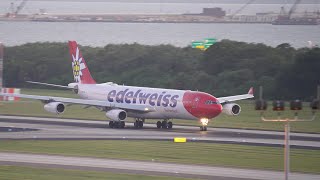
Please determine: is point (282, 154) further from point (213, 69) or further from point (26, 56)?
point (26, 56)

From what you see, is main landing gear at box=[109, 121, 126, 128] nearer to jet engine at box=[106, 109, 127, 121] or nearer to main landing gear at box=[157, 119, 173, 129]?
jet engine at box=[106, 109, 127, 121]

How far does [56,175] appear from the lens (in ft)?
146

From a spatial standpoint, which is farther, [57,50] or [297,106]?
[57,50]

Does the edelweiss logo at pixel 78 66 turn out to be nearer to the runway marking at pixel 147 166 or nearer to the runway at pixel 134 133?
the runway at pixel 134 133

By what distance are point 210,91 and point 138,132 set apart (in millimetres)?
37613

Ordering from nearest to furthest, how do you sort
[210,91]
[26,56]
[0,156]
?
[0,156], [210,91], [26,56]

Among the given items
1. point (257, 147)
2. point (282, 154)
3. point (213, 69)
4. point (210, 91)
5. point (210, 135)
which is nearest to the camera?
point (282, 154)

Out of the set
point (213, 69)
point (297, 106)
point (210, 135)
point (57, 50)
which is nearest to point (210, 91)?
point (213, 69)

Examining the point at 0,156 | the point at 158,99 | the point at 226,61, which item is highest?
the point at 226,61

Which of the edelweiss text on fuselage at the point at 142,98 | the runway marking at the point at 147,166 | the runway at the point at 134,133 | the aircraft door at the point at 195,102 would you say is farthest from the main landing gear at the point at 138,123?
the runway marking at the point at 147,166

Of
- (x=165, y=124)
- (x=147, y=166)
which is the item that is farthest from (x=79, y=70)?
(x=147, y=166)

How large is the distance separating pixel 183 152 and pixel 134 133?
→ 1366 cm

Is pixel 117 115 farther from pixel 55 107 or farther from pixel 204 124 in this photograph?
pixel 204 124

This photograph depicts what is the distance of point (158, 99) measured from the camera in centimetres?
7419
